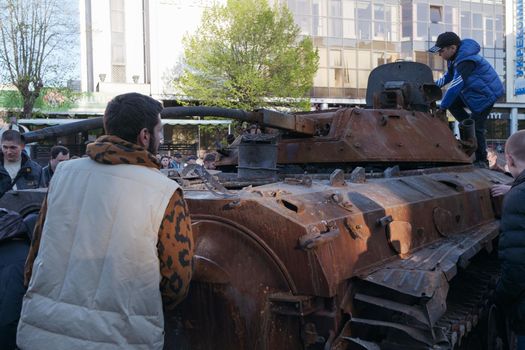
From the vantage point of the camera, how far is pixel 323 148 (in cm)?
659

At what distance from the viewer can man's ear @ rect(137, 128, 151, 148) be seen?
3.05m

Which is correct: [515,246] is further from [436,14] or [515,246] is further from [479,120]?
[436,14]

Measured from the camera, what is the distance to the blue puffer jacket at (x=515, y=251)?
163 inches

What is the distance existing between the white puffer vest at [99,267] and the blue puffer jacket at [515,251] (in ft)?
7.92

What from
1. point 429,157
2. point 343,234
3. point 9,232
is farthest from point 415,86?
point 9,232

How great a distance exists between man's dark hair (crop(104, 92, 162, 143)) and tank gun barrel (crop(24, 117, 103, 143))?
2033 millimetres

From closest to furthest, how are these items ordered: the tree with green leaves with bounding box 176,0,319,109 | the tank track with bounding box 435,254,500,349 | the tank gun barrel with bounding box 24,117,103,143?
the tank track with bounding box 435,254,500,349 → the tank gun barrel with bounding box 24,117,103,143 → the tree with green leaves with bounding box 176,0,319,109

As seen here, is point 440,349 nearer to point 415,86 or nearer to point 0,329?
point 0,329

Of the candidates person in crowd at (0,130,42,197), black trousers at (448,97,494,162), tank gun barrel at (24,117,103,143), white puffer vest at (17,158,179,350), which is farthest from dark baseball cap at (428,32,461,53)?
white puffer vest at (17,158,179,350)

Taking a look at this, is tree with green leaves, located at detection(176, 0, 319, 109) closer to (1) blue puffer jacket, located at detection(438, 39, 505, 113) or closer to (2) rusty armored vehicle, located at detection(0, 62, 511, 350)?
(1) blue puffer jacket, located at detection(438, 39, 505, 113)

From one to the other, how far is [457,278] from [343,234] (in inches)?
87.7

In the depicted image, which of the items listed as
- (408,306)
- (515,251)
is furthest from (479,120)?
(408,306)

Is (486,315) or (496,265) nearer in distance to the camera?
(486,315)

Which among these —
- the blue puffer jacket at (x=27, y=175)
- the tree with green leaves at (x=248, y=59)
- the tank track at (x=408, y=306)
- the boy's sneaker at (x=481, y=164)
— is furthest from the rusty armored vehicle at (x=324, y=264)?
the tree with green leaves at (x=248, y=59)
